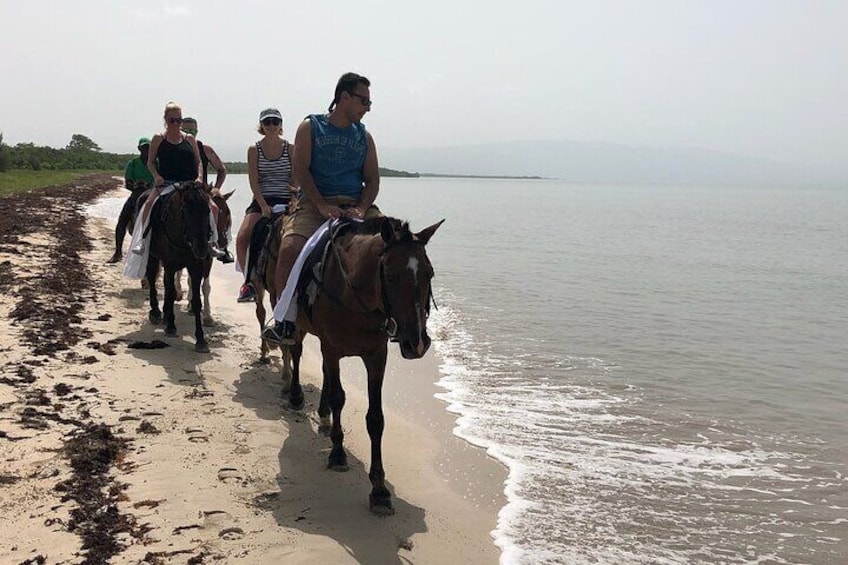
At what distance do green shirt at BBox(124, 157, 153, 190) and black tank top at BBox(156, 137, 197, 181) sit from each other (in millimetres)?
3342

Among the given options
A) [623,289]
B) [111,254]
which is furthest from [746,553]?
[111,254]

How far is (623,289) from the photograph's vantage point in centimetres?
1797

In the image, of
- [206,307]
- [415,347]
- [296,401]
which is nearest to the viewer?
[415,347]

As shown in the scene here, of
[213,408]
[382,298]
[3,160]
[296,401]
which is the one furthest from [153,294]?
[3,160]

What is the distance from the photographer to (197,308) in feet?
30.3

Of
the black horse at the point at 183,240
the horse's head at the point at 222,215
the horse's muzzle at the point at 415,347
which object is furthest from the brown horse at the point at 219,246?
the horse's muzzle at the point at 415,347

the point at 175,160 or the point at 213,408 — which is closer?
the point at 213,408

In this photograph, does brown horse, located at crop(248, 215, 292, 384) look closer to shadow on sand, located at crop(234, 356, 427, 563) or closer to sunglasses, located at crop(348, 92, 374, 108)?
shadow on sand, located at crop(234, 356, 427, 563)

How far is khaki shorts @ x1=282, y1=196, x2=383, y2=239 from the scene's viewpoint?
20.1ft

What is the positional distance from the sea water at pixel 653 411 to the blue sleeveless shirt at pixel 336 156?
284 cm

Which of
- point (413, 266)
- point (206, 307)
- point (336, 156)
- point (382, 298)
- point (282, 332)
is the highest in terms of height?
point (336, 156)

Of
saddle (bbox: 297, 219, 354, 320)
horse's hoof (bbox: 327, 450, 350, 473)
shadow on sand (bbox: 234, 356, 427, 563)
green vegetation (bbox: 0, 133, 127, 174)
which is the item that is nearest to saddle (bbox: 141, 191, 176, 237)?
shadow on sand (bbox: 234, 356, 427, 563)

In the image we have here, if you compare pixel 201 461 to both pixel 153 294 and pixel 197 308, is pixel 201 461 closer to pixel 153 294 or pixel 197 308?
pixel 197 308

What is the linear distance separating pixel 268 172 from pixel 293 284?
11.5 ft
